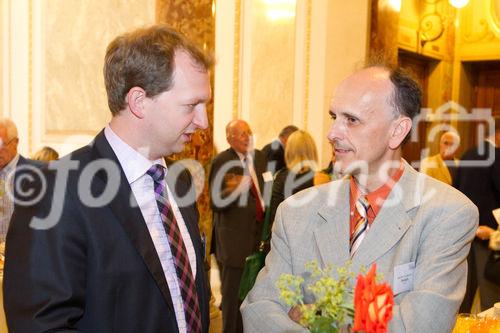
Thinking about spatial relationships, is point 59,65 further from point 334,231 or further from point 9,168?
point 334,231

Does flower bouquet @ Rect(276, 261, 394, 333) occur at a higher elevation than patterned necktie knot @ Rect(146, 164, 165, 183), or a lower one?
lower

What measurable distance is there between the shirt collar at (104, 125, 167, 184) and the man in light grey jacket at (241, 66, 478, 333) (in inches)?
21.4

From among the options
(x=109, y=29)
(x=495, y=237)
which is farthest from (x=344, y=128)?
(x=109, y=29)

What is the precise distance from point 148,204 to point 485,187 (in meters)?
4.10

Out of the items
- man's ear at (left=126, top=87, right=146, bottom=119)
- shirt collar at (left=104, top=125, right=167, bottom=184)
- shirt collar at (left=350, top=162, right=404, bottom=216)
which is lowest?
shirt collar at (left=350, top=162, right=404, bottom=216)

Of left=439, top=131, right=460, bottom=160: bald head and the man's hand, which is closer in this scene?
the man's hand

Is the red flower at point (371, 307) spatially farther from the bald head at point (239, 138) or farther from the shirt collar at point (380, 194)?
the bald head at point (239, 138)

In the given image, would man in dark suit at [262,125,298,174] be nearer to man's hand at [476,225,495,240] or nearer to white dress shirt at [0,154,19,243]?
man's hand at [476,225,495,240]

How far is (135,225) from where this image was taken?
1559mm

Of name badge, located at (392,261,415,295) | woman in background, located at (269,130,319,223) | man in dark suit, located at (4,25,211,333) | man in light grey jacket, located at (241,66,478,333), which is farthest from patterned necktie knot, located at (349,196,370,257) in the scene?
woman in background, located at (269,130,319,223)

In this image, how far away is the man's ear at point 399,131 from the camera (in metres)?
1.91

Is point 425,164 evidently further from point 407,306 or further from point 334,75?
point 407,306

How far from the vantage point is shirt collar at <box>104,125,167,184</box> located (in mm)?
1626

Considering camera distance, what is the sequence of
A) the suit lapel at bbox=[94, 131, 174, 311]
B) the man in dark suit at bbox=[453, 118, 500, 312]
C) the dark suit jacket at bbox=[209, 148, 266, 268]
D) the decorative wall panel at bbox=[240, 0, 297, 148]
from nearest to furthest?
the suit lapel at bbox=[94, 131, 174, 311] < the man in dark suit at bbox=[453, 118, 500, 312] < the dark suit jacket at bbox=[209, 148, 266, 268] < the decorative wall panel at bbox=[240, 0, 297, 148]
